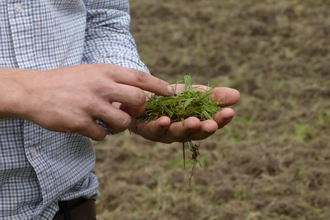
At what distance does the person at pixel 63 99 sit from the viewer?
1.02 meters

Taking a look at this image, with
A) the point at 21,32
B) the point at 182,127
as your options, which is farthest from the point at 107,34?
the point at 182,127

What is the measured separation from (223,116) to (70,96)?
0.52 m

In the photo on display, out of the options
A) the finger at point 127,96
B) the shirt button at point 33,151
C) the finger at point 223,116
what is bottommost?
the shirt button at point 33,151

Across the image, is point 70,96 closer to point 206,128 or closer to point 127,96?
point 127,96

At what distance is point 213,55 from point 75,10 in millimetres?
3894

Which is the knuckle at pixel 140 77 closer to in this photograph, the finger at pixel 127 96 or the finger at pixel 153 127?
the finger at pixel 127 96

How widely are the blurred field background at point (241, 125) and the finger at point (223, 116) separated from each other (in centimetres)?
188

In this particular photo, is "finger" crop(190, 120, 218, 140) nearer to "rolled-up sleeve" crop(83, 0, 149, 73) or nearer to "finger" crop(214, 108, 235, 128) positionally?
"finger" crop(214, 108, 235, 128)

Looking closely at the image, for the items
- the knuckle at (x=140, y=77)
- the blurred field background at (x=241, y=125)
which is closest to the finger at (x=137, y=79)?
the knuckle at (x=140, y=77)

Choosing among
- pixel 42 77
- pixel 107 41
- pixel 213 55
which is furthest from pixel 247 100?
pixel 42 77

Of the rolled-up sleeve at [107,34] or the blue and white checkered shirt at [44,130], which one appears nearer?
the blue and white checkered shirt at [44,130]

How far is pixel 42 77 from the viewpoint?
3.40 feet

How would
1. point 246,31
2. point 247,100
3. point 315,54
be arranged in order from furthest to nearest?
point 246,31, point 315,54, point 247,100

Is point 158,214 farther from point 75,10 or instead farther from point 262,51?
point 262,51
